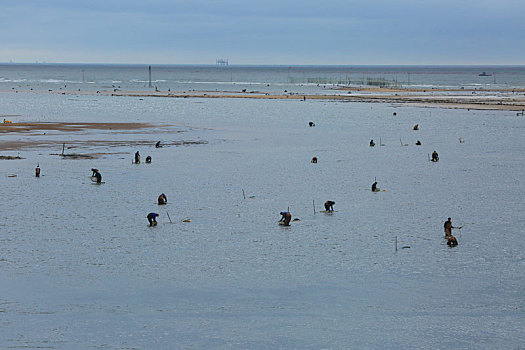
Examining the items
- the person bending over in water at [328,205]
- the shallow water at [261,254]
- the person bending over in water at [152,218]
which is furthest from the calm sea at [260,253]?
the person bending over in water at [328,205]

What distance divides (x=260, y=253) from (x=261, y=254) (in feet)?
0.48

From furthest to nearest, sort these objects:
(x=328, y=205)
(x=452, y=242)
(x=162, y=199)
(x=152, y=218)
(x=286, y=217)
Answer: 1. (x=162, y=199)
2. (x=328, y=205)
3. (x=286, y=217)
4. (x=152, y=218)
5. (x=452, y=242)

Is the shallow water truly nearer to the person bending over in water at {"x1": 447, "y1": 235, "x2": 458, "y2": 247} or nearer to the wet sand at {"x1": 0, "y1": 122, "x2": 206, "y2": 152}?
the person bending over in water at {"x1": 447, "y1": 235, "x2": 458, "y2": 247}

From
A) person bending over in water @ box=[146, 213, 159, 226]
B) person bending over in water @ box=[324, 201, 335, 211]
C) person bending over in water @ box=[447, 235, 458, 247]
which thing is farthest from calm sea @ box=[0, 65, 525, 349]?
person bending over in water @ box=[324, 201, 335, 211]

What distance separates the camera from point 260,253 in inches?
983

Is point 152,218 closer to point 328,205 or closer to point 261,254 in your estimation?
point 261,254

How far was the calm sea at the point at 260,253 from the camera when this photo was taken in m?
18.2

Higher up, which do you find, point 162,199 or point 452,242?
point 162,199

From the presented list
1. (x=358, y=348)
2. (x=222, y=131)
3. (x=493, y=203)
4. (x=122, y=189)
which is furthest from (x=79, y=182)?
(x=222, y=131)

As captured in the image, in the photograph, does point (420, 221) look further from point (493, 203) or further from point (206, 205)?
point (206, 205)

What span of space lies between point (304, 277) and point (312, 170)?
876 inches

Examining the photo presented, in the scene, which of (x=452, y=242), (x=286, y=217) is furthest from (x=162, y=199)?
(x=452, y=242)

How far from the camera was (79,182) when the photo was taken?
38.4 meters

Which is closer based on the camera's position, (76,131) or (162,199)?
(162,199)
